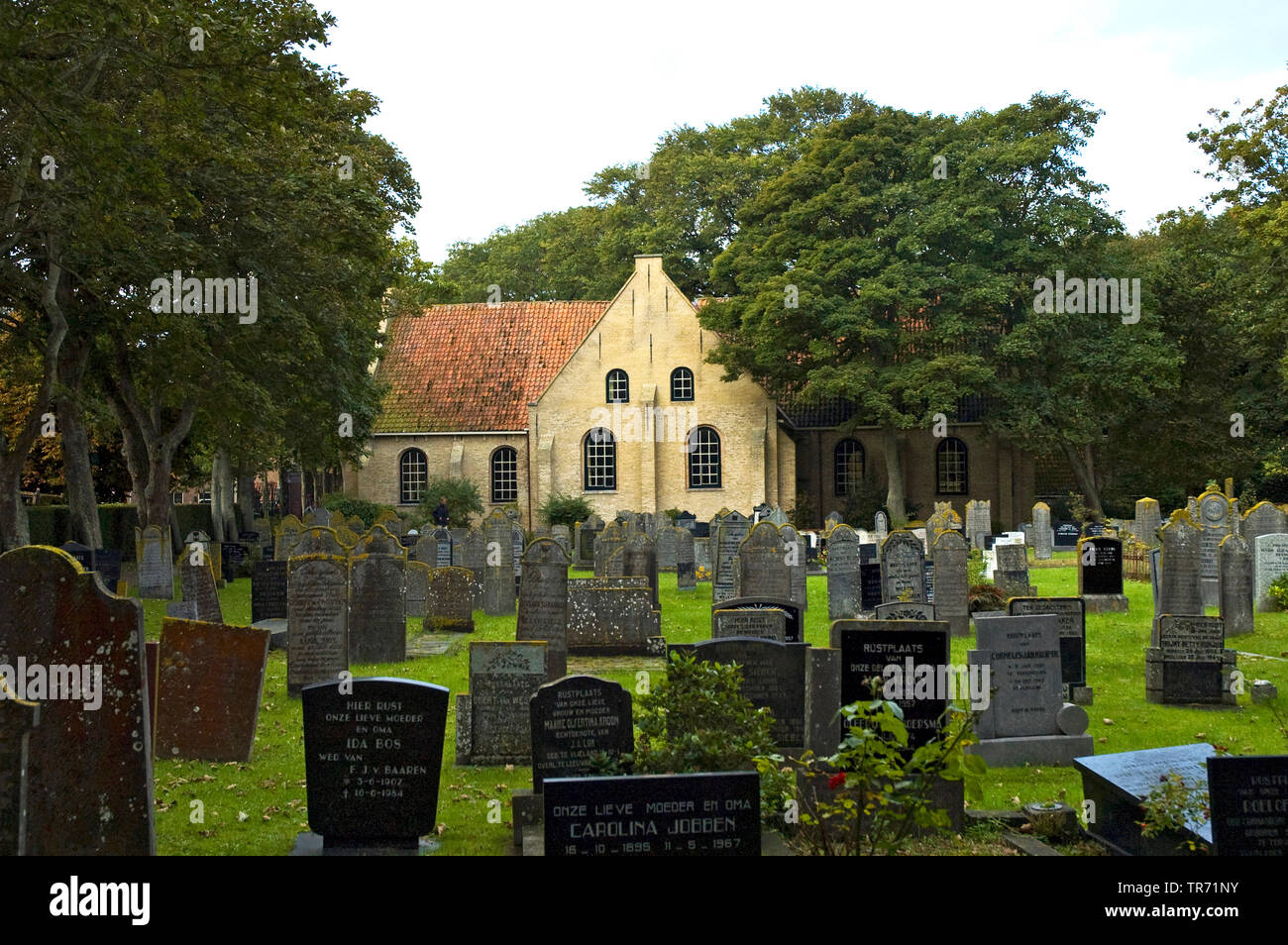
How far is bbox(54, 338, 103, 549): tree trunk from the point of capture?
79.2 ft

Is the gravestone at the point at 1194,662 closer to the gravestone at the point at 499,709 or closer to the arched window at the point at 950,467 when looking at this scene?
the gravestone at the point at 499,709

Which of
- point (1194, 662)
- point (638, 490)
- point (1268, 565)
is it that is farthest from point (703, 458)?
point (1194, 662)

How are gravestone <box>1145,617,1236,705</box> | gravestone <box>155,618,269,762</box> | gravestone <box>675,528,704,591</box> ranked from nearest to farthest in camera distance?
gravestone <box>155,618,269,762</box> → gravestone <box>1145,617,1236,705</box> → gravestone <box>675,528,704,591</box>

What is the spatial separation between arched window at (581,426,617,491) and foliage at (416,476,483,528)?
14.4 feet

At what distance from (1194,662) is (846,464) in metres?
34.9

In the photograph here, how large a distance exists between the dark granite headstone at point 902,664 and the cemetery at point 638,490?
28mm

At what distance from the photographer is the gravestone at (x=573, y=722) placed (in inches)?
329

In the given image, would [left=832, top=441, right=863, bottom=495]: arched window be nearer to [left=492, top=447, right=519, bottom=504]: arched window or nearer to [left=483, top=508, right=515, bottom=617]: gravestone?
[left=492, top=447, right=519, bottom=504]: arched window

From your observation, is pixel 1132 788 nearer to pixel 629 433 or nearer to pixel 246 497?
pixel 629 433

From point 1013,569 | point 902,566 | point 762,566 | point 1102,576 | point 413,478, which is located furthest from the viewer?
point 413,478

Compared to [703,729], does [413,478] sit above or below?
above

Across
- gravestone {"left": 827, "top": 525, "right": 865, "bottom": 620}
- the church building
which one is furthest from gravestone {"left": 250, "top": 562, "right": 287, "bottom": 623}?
the church building

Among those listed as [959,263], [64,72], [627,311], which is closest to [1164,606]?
[64,72]

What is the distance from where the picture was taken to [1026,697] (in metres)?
10.6
